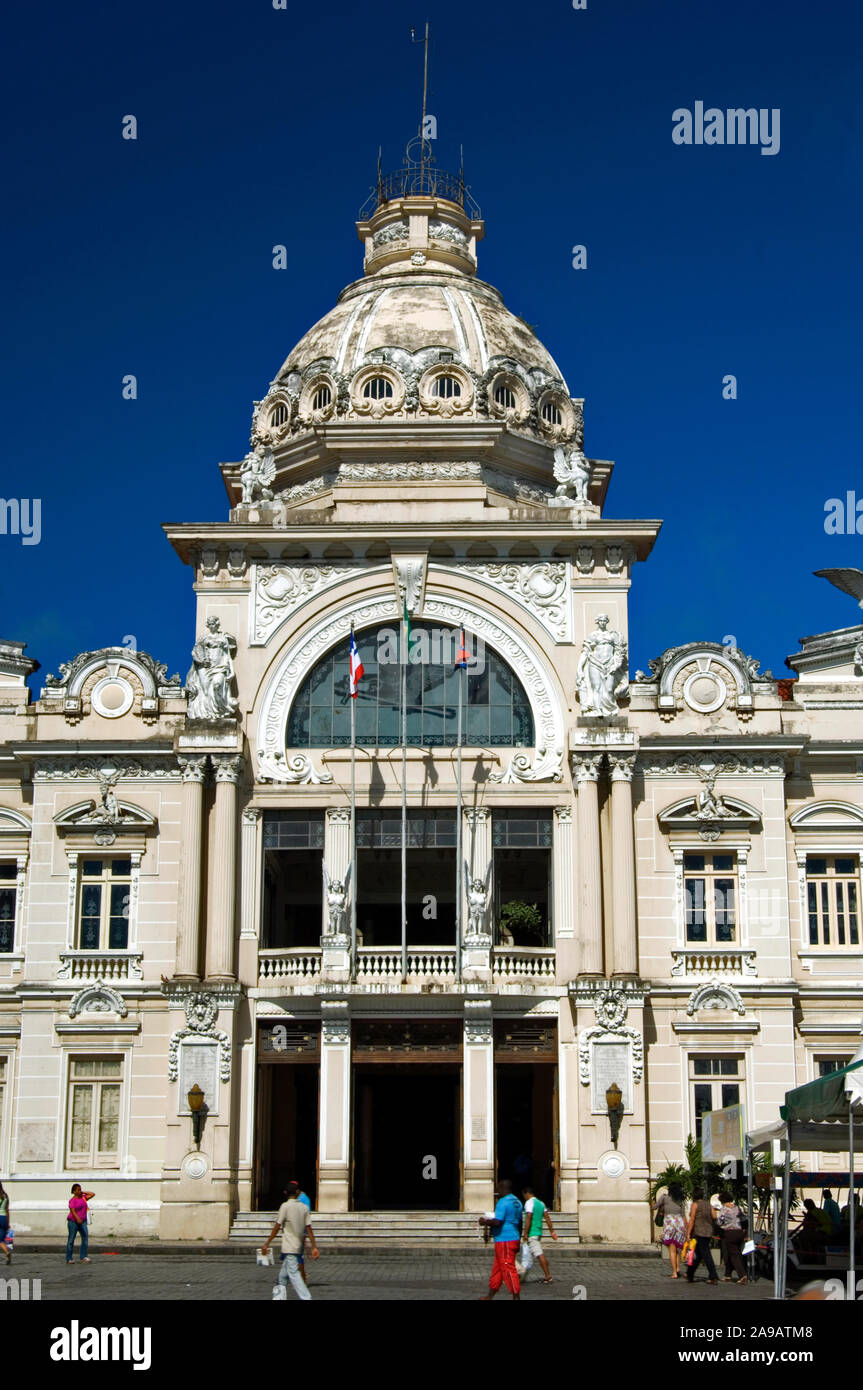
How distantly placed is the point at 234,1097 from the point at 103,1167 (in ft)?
11.1

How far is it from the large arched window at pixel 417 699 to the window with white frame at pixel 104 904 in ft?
16.2

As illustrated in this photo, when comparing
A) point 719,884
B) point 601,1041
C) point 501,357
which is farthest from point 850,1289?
point 501,357

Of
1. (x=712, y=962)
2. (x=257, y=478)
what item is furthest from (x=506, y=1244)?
(x=257, y=478)

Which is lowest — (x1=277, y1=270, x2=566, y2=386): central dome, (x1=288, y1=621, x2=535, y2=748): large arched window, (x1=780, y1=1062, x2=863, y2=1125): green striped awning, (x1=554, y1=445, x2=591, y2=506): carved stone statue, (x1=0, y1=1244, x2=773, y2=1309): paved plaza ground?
(x1=0, y1=1244, x2=773, y2=1309): paved plaza ground

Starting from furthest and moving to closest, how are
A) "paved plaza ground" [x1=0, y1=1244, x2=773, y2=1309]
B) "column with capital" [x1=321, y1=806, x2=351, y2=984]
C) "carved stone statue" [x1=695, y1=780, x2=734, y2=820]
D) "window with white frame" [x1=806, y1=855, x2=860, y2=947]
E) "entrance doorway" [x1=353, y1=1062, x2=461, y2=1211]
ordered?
1. "entrance doorway" [x1=353, y1=1062, x2=461, y2=1211]
2. "window with white frame" [x1=806, y1=855, x2=860, y2=947]
3. "carved stone statue" [x1=695, y1=780, x2=734, y2=820]
4. "column with capital" [x1=321, y1=806, x2=351, y2=984]
5. "paved plaza ground" [x1=0, y1=1244, x2=773, y2=1309]

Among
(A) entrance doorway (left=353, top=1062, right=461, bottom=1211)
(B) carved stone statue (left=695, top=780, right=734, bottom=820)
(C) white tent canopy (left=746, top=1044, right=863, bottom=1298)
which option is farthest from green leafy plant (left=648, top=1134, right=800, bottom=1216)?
(B) carved stone statue (left=695, top=780, right=734, bottom=820)

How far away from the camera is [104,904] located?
38312 mm

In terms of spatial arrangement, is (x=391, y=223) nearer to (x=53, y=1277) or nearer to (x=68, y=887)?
(x=68, y=887)

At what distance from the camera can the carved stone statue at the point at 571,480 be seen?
133 feet

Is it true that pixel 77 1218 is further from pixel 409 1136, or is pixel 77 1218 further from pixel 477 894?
pixel 409 1136

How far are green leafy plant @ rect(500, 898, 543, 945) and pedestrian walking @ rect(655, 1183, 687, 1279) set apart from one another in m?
7.66

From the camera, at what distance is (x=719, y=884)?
38.0 meters

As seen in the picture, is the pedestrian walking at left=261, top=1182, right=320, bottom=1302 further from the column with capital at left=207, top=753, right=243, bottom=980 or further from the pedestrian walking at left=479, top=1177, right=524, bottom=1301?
the column with capital at left=207, top=753, right=243, bottom=980

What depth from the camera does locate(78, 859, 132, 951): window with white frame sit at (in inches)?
1502
